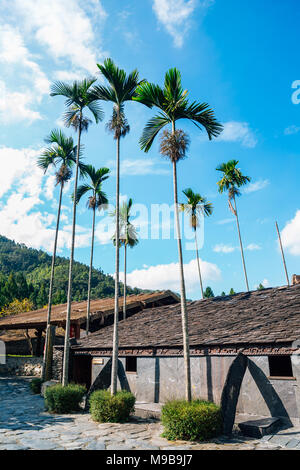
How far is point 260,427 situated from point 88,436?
433 cm

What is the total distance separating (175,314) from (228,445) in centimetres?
884

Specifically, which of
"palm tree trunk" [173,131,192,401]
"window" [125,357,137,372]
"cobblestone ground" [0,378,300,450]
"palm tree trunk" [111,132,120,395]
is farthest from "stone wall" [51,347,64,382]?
"palm tree trunk" [173,131,192,401]

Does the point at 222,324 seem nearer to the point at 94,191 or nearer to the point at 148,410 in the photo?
the point at 148,410

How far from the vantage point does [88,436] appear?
7887 mm

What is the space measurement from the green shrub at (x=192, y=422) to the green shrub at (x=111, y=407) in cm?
→ 228

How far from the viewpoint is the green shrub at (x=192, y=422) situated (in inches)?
295

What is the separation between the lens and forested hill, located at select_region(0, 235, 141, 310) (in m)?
55.8

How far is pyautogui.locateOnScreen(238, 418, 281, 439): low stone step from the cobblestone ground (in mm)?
210

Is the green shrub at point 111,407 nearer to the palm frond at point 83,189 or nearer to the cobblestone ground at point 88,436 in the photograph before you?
the cobblestone ground at point 88,436

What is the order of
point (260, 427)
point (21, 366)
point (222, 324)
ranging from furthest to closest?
point (21, 366), point (222, 324), point (260, 427)

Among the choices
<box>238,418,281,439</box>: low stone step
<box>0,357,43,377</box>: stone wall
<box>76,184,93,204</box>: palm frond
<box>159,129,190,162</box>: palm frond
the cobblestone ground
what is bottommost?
the cobblestone ground

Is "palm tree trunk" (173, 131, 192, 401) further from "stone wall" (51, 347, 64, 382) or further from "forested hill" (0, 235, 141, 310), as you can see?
"forested hill" (0, 235, 141, 310)

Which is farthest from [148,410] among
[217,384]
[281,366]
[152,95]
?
[152,95]
